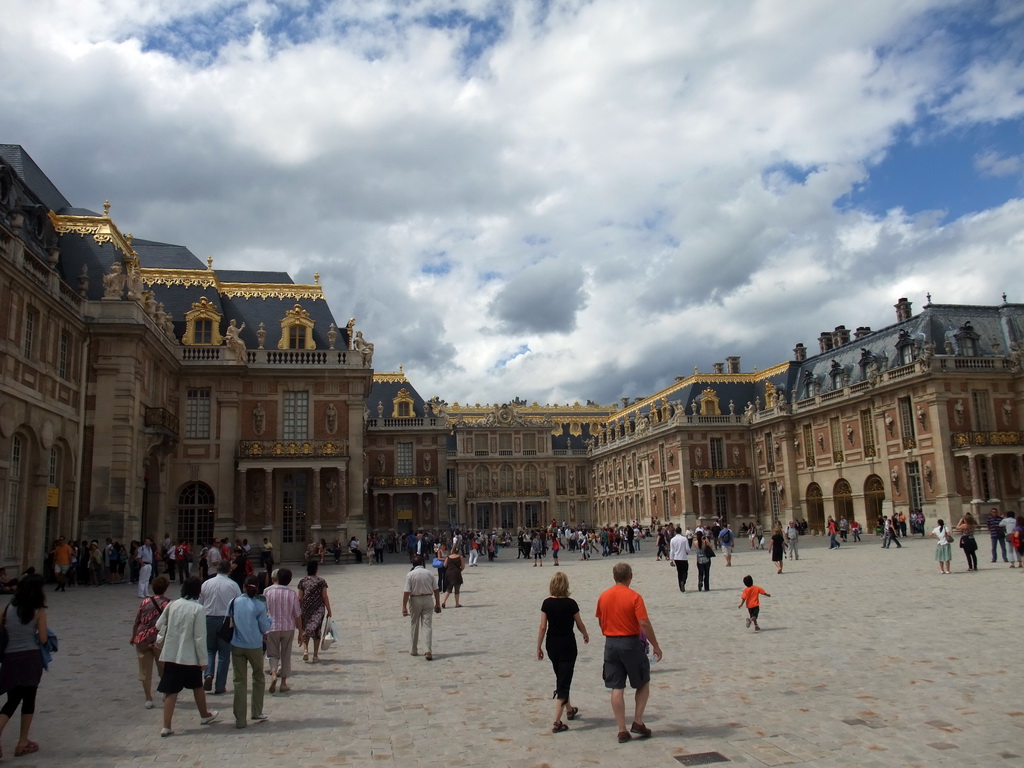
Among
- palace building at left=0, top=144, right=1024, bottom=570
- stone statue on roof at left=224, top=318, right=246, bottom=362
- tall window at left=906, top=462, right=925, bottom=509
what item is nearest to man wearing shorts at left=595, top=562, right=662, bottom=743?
palace building at left=0, top=144, right=1024, bottom=570

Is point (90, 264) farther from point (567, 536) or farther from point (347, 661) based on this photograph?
point (567, 536)

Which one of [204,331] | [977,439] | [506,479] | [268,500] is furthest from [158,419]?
[506,479]

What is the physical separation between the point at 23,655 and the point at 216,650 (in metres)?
2.30

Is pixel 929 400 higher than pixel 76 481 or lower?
higher

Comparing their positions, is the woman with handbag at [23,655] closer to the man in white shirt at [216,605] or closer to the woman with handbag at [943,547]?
the man in white shirt at [216,605]

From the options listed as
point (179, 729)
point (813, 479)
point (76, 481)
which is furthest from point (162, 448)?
point (813, 479)

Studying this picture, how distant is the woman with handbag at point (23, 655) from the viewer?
6727 mm

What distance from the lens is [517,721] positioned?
772cm

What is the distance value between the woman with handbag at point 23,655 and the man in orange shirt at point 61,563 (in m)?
16.4

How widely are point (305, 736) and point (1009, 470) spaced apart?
42180mm

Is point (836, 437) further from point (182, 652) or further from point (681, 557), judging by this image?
point (182, 652)

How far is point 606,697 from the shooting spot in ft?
28.1

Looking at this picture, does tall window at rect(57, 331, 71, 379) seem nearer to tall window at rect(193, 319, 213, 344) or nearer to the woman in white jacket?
tall window at rect(193, 319, 213, 344)

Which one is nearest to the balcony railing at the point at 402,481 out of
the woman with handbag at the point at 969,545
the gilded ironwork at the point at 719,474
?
the gilded ironwork at the point at 719,474
